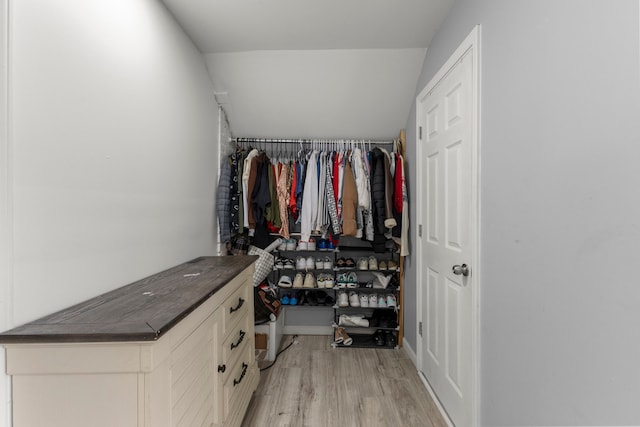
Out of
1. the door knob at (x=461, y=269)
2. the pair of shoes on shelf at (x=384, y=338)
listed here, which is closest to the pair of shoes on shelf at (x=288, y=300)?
the pair of shoes on shelf at (x=384, y=338)

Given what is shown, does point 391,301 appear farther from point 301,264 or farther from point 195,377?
point 195,377

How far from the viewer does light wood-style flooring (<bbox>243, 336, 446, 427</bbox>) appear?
5.30ft

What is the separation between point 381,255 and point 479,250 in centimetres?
150

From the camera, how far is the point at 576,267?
814 mm

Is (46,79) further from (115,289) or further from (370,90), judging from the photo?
(370,90)

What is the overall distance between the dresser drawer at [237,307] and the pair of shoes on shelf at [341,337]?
107 centimetres

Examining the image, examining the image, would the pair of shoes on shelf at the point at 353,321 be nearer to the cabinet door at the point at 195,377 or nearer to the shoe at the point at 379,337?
the shoe at the point at 379,337

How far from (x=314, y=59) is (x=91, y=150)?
5.66ft

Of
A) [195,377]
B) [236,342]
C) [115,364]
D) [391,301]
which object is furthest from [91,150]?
[391,301]

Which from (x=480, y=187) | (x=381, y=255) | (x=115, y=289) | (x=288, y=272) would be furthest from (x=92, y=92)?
(x=381, y=255)

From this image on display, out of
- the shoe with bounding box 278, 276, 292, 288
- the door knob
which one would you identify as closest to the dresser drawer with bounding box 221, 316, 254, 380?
the shoe with bounding box 278, 276, 292, 288

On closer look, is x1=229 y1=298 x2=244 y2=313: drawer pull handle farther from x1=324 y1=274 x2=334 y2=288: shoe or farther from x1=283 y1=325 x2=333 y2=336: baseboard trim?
x1=283 y1=325 x2=333 y2=336: baseboard trim

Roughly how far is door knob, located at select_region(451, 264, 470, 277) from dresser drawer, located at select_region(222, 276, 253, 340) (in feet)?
3.94

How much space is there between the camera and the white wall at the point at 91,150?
33.4 inches
